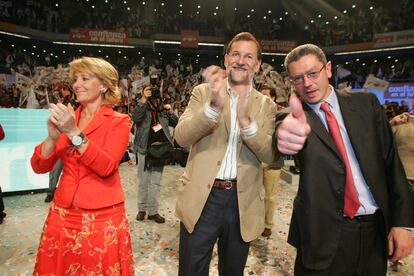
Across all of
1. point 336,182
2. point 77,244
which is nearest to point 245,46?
point 336,182

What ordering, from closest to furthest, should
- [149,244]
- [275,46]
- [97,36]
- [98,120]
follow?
1. [98,120]
2. [149,244]
3. [97,36]
4. [275,46]

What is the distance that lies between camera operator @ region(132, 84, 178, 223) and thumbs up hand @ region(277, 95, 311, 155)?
9.86 feet

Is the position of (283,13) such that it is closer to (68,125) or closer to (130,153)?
(130,153)

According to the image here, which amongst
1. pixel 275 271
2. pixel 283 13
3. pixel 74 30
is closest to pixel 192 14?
pixel 283 13

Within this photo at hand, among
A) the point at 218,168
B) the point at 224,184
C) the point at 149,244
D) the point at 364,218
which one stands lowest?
the point at 149,244

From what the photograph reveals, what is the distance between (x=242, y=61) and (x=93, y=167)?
3.35 ft

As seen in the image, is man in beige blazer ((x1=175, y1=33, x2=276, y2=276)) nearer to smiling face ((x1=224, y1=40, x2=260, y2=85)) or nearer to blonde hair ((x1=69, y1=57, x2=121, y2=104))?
smiling face ((x1=224, y1=40, x2=260, y2=85))

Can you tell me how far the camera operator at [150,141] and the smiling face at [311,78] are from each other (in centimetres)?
264

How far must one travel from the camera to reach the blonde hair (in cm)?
177

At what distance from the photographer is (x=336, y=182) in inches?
58.9

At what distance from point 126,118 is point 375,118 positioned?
1.41 meters

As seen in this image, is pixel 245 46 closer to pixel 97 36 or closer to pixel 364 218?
pixel 364 218

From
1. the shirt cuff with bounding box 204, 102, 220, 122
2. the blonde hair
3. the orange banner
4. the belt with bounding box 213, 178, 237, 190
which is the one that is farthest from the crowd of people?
the shirt cuff with bounding box 204, 102, 220, 122

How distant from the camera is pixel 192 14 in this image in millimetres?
20688
